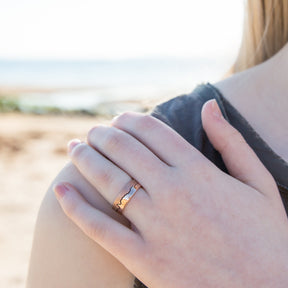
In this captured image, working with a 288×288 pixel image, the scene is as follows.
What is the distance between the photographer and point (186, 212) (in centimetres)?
81

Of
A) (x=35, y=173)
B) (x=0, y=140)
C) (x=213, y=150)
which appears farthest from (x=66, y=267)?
(x=0, y=140)

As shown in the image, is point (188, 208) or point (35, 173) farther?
point (35, 173)

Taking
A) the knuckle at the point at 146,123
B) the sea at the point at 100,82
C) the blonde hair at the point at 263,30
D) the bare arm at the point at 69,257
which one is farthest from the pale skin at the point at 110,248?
the sea at the point at 100,82

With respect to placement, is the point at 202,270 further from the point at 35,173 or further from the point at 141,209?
the point at 35,173

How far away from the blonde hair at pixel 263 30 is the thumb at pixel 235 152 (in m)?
0.67

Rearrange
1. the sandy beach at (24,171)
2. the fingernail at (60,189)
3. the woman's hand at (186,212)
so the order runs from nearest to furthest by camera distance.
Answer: the woman's hand at (186,212) < the fingernail at (60,189) < the sandy beach at (24,171)

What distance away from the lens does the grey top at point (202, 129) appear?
100 centimetres

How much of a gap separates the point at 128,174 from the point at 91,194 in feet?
0.33

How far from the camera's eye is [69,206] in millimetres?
857

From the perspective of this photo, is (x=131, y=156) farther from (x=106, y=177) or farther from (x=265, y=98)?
(x=265, y=98)

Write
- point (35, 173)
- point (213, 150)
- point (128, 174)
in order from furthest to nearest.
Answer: point (35, 173) < point (213, 150) < point (128, 174)

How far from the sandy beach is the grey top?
1.12 m

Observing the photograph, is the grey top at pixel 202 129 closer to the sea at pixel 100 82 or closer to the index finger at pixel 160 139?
the index finger at pixel 160 139

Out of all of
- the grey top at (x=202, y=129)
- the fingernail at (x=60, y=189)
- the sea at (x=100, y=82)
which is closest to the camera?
the fingernail at (x=60, y=189)
